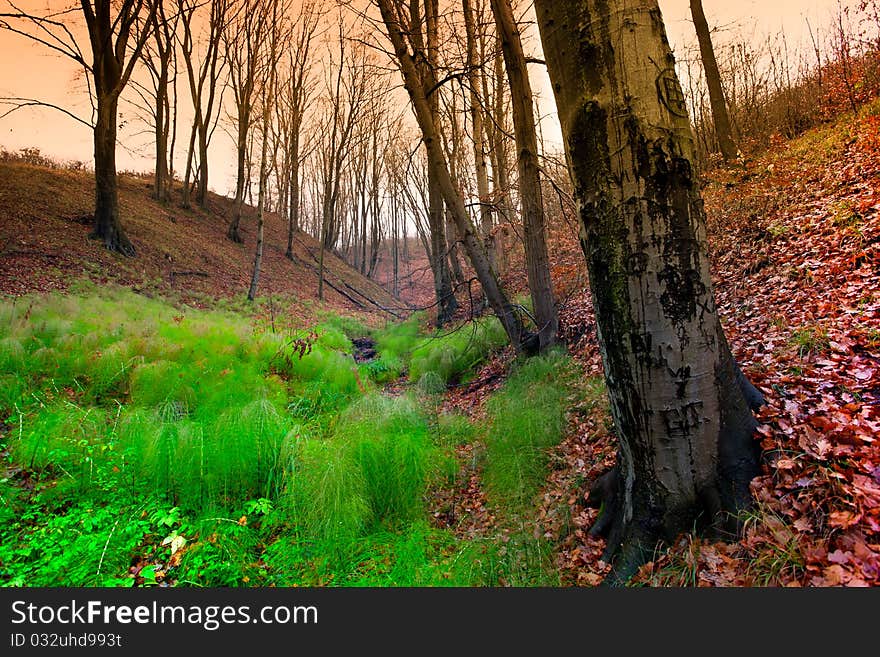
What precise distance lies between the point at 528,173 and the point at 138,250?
42.1 ft

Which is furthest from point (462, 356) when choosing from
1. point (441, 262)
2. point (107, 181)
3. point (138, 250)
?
point (107, 181)

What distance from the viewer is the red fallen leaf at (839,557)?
1562mm

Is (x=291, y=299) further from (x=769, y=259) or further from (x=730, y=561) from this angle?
(x=730, y=561)

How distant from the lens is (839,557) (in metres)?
1.57

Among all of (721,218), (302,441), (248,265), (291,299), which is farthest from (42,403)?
(248,265)

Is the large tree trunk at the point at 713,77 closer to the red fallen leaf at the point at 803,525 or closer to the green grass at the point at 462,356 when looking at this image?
the green grass at the point at 462,356

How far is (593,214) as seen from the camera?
2020 millimetres

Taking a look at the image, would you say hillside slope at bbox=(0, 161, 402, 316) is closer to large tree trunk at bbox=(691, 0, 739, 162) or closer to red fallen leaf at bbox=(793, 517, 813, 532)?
red fallen leaf at bbox=(793, 517, 813, 532)

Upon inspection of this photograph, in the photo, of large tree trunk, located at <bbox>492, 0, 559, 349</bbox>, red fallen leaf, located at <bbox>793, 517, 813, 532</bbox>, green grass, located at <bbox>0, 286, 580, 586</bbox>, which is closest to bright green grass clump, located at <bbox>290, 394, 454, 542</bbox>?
green grass, located at <bbox>0, 286, 580, 586</bbox>

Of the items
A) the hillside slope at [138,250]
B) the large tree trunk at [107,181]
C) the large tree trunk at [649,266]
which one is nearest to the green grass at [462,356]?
the large tree trunk at [649,266]

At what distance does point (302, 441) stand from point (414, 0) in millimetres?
9416

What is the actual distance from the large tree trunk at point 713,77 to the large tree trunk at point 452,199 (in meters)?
6.83

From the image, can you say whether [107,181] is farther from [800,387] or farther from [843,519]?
[843,519]

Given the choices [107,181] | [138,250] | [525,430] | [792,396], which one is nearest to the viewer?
[792,396]
